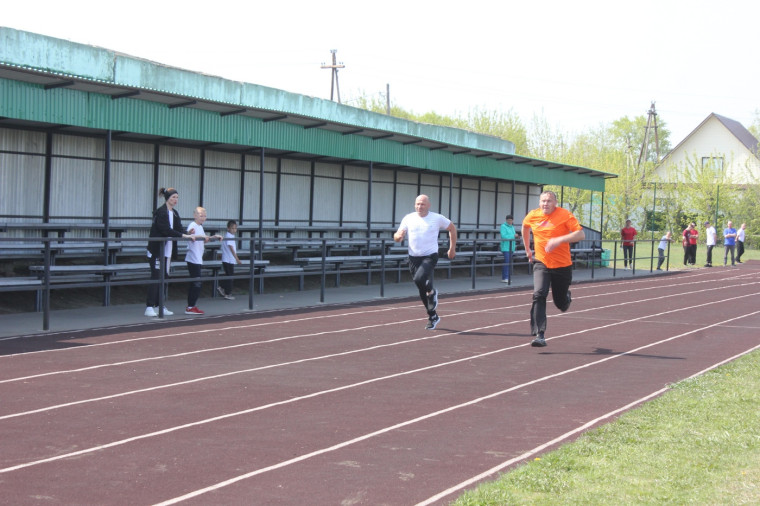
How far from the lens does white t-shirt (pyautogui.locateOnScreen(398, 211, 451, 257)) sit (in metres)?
12.9

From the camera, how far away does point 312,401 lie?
25.4 feet

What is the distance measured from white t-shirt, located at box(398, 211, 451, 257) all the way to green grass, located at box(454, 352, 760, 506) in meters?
5.67

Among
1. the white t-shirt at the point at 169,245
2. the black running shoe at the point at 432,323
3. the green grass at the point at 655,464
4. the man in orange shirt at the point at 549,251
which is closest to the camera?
the green grass at the point at 655,464

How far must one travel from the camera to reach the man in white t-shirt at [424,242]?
42.3 ft

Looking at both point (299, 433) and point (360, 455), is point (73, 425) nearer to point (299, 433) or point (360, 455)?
point (299, 433)

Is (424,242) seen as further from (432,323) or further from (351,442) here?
(351,442)

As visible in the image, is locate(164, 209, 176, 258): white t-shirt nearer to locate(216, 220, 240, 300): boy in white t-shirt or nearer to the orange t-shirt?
locate(216, 220, 240, 300): boy in white t-shirt

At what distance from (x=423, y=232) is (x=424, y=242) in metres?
0.14

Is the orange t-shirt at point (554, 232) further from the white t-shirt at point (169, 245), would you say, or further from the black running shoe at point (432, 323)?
the white t-shirt at point (169, 245)

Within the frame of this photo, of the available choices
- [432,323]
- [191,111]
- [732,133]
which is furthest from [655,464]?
[732,133]

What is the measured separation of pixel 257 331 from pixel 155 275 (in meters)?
2.46

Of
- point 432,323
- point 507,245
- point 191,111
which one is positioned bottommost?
point 432,323

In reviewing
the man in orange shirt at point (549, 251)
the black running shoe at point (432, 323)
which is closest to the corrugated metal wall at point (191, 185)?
the black running shoe at point (432, 323)

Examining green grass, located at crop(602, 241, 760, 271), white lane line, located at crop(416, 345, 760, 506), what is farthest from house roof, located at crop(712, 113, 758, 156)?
white lane line, located at crop(416, 345, 760, 506)
